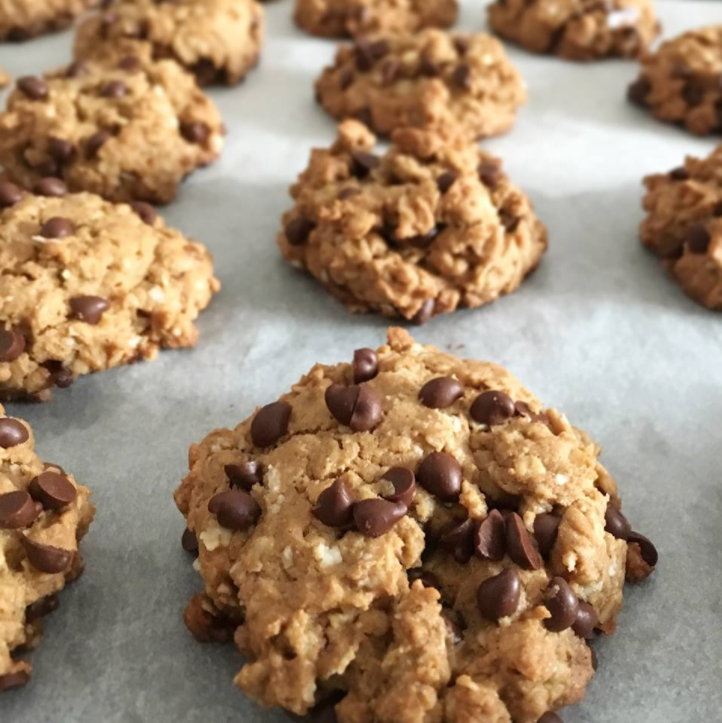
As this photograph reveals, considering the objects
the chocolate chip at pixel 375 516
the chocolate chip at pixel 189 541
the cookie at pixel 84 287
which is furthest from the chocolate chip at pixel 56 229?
the chocolate chip at pixel 375 516

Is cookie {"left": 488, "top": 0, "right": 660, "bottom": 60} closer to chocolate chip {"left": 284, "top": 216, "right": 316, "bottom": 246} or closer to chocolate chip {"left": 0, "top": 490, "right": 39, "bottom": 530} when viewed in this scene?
chocolate chip {"left": 284, "top": 216, "right": 316, "bottom": 246}

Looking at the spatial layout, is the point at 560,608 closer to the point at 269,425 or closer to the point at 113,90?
the point at 269,425

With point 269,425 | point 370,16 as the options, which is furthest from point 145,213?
point 370,16

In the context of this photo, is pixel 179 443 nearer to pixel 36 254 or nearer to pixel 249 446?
pixel 249 446

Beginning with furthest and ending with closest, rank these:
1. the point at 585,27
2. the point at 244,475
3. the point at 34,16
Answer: the point at 34,16
the point at 585,27
the point at 244,475

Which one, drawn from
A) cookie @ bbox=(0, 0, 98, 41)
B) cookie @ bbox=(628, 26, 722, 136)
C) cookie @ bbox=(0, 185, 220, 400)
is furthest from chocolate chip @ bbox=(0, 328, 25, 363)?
cookie @ bbox=(628, 26, 722, 136)

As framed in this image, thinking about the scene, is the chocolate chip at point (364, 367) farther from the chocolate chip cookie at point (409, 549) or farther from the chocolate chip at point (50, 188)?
the chocolate chip at point (50, 188)
